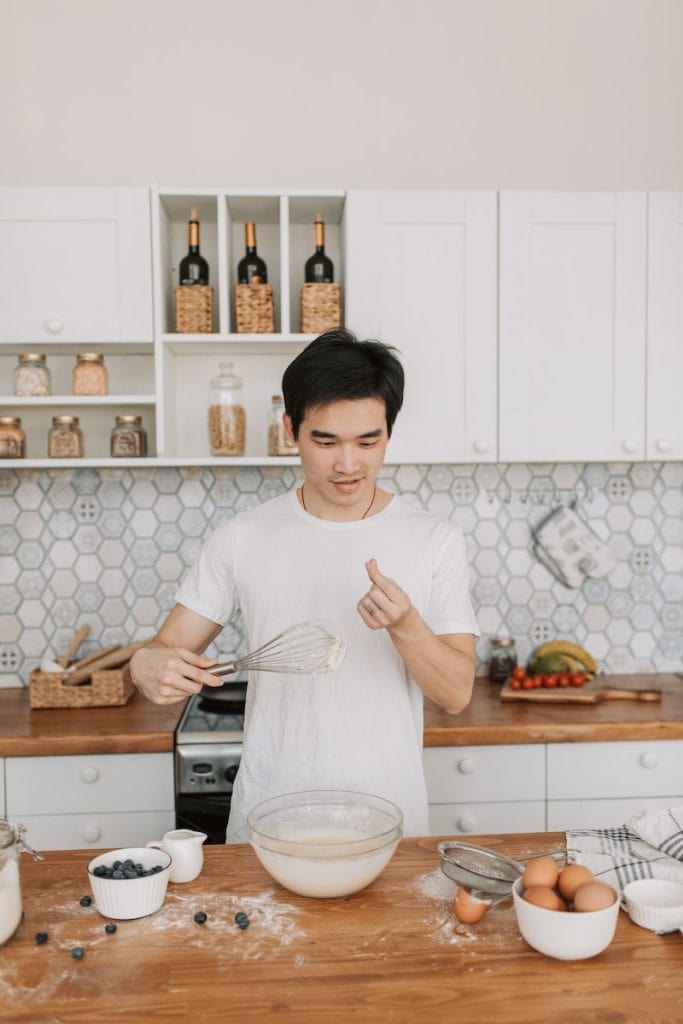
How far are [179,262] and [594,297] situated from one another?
133 cm

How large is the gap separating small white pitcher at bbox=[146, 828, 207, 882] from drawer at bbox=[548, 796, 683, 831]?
1.45 m

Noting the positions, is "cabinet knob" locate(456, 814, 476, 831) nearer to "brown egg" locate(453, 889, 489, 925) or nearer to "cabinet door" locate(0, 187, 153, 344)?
"brown egg" locate(453, 889, 489, 925)

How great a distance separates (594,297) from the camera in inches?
108

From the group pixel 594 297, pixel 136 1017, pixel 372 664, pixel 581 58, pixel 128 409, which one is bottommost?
pixel 136 1017

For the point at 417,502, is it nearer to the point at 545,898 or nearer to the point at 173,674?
the point at 173,674

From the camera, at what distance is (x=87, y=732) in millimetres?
2461

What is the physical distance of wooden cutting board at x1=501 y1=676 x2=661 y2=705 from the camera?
2.77 m

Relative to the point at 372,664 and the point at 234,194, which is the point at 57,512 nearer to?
the point at 234,194

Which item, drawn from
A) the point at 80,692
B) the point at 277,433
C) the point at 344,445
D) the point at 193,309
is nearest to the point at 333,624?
the point at 344,445

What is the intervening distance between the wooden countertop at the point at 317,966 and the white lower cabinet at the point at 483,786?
1.15 meters

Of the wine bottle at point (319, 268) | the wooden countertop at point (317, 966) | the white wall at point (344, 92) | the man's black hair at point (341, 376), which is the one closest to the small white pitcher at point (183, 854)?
the wooden countertop at point (317, 966)

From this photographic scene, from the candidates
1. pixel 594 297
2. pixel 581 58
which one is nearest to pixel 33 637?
pixel 594 297

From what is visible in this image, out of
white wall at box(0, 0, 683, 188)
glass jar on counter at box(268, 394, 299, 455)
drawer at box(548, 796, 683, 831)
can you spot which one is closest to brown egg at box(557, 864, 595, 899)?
drawer at box(548, 796, 683, 831)

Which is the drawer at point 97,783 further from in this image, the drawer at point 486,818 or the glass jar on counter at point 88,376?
the glass jar on counter at point 88,376
